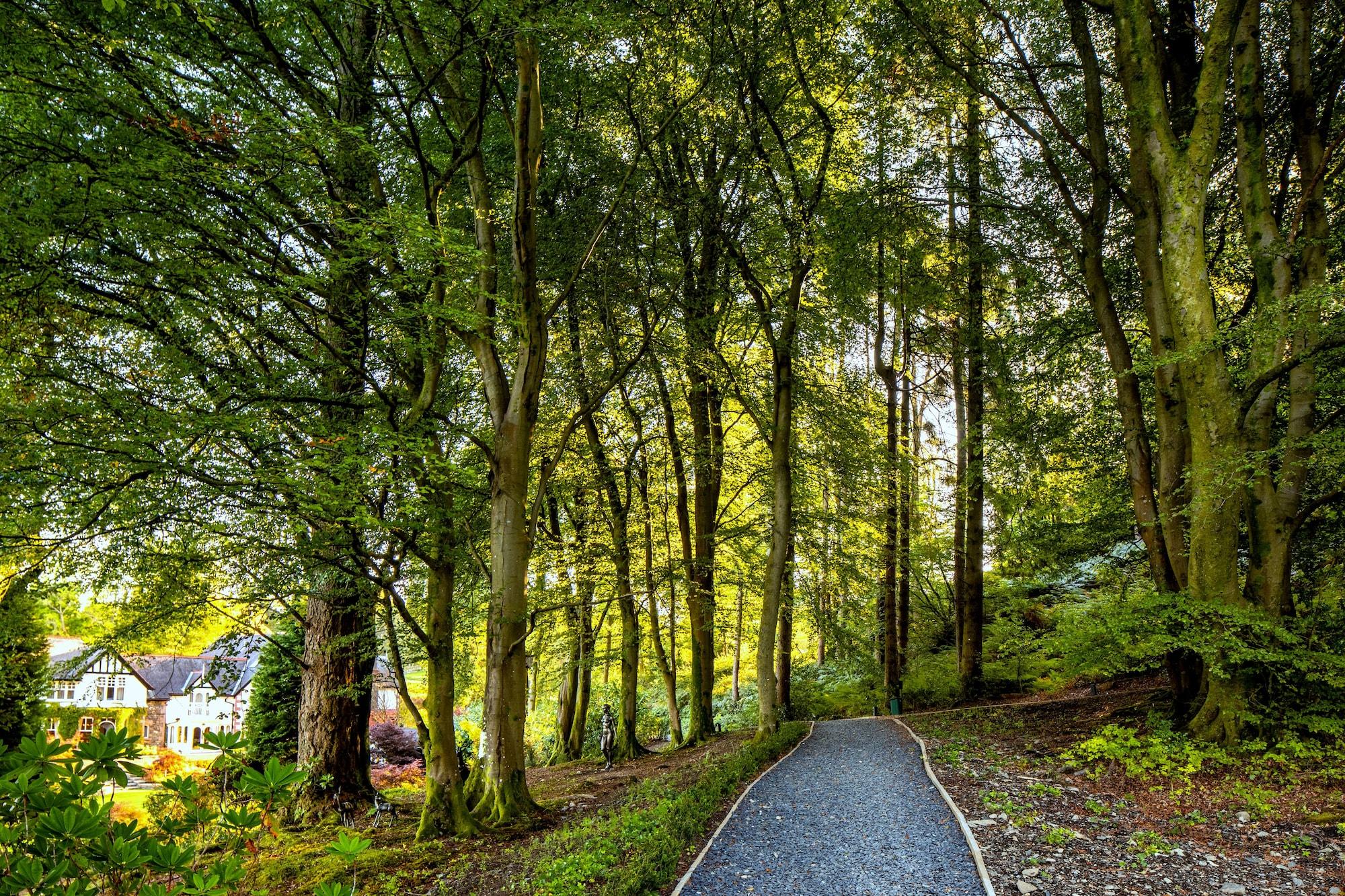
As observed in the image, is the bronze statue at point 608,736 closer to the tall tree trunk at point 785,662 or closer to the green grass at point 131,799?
the tall tree trunk at point 785,662

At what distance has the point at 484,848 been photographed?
580cm

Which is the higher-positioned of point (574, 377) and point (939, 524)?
point (574, 377)

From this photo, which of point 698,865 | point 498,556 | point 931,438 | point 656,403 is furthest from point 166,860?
point 931,438

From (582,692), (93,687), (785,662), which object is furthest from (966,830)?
(93,687)

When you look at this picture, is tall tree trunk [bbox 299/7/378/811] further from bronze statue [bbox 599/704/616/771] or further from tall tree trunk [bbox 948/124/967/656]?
tall tree trunk [bbox 948/124/967/656]

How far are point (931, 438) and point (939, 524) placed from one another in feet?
8.07

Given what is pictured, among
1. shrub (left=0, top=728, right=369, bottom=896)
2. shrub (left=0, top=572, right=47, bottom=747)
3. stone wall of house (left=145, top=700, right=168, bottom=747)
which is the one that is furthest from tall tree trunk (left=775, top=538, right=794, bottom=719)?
stone wall of house (left=145, top=700, right=168, bottom=747)

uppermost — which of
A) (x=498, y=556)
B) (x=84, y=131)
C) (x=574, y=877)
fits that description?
(x=84, y=131)

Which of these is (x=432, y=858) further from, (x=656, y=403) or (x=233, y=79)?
(x=656, y=403)

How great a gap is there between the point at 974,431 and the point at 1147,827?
7754mm

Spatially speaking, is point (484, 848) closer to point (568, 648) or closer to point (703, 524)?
point (703, 524)

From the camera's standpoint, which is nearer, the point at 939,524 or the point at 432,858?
the point at 432,858

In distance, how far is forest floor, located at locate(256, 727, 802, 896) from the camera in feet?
15.7

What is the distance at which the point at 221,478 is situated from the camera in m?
5.39
